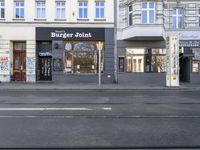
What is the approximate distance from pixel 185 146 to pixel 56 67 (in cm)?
2399

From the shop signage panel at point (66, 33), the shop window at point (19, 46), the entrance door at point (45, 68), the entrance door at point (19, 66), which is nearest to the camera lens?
the shop signage panel at point (66, 33)

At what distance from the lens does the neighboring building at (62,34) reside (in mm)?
29891

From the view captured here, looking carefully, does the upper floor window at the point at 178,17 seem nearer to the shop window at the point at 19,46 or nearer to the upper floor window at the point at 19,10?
the upper floor window at the point at 19,10

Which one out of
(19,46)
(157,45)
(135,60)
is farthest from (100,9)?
(19,46)

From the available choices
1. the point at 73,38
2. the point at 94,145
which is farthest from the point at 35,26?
the point at 94,145

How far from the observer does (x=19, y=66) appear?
30.8 meters

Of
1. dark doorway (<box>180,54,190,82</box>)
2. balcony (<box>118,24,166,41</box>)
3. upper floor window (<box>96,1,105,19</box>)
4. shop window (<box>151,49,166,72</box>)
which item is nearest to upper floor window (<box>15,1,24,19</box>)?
upper floor window (<box>96,1,105,19</box>)

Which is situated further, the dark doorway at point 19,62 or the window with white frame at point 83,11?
the dark doorway at point 19,62

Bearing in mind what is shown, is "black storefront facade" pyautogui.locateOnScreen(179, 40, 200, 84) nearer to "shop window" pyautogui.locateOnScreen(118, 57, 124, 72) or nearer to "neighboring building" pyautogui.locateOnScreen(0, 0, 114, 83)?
"shop window" pyautogui.locateOnScreen(118, 57, 124, 72)

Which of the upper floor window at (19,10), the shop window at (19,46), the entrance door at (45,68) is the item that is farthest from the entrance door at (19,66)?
the upper floor window at (19,10)

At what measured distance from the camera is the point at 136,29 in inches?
1109

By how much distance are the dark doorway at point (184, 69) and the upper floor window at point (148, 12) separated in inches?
165

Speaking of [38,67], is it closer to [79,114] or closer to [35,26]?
[35,26]

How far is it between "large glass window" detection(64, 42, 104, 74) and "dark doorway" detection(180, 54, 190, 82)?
713 centimetres
